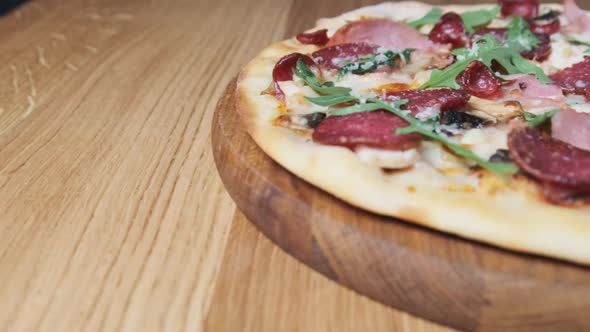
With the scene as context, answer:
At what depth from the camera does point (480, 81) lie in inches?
66.1

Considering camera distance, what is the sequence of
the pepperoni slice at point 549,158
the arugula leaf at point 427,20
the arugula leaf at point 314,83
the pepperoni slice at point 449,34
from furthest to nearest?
the arugula leaf at point 427,20
the pepperoni slice at point 449,34
the arugula leaf at point 314,83
the pepperoni slice at point 549,158

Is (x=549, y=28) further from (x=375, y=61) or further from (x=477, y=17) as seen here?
(x=375, y=61)

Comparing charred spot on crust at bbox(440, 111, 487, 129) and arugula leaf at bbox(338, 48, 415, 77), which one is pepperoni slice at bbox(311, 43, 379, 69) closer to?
arugula leaf at bbox(338, 48, 415, 77)

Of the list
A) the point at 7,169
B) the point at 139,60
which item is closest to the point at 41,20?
the point at 139,60

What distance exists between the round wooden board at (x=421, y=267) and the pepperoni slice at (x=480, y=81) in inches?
22.8

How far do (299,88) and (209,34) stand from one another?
126cm

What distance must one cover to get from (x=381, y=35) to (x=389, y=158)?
0.76 metres

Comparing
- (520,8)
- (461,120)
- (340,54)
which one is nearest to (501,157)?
(461,120)

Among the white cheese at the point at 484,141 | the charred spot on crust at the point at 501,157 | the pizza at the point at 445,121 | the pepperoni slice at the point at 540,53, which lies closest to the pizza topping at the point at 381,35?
the pizza at the point at 445,121

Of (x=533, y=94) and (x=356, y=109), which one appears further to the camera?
(x=533, y=94)

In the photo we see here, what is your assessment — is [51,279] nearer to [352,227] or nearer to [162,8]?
[352,227]

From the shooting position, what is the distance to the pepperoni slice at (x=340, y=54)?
182cm

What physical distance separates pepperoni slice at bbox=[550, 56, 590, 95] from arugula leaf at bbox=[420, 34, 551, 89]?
0.04 metres

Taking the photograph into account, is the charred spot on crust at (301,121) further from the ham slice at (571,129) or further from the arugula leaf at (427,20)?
the arugula leaf at (427,20)
